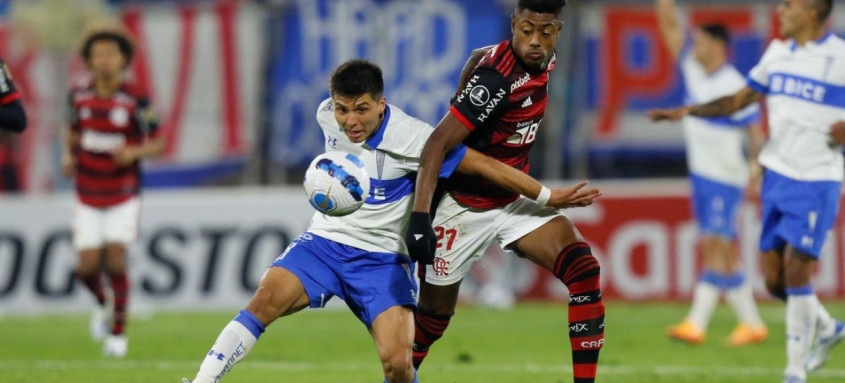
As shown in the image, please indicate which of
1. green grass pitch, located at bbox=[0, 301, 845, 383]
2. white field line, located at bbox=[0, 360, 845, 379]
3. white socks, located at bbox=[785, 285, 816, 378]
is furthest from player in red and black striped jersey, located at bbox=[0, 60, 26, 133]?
white socks, located at bbox=[785, 285, 816, 378]

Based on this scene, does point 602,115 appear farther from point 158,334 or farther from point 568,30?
point 158,334

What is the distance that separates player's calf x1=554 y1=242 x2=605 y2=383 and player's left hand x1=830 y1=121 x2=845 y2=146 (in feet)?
7.28

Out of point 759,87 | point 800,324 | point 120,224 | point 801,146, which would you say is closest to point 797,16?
point 759,87

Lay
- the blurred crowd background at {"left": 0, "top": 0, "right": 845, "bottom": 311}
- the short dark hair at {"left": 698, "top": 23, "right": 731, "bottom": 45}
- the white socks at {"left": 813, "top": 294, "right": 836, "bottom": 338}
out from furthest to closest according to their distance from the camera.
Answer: the blurred crowd background at {"left": 0, "top": 0, "right": 845, "bottom": 311} < the short dark hair at {"left": 698, "top": 23, "right": 731, "bottom": 45} < the white socks at {"left": 813, "top": 294, "right": 836, "bottom": 338}

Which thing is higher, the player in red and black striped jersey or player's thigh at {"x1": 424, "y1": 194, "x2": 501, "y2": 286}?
the player in red and black striped jersey

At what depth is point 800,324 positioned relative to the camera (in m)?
8.61

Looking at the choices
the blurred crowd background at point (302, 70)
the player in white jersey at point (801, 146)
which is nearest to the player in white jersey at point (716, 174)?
the player in white jersey at point (801, 146)

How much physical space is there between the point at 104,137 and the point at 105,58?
2.35 feet

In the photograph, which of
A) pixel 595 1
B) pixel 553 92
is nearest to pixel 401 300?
pixel 553 92

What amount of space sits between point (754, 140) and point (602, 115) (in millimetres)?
4687

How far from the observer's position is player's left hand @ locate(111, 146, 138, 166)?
37.8ft

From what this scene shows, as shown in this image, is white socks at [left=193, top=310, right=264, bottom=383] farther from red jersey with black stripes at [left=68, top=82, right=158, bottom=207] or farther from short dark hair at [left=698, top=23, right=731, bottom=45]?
short dark hair at [left=698, top=23, right=731, bottom=45]

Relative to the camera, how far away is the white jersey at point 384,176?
7297 millimetres

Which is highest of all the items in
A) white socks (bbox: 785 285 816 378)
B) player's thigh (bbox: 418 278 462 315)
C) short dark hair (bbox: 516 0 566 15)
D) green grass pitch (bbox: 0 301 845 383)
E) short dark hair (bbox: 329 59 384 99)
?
short dark hair (bbox: 516 0 566 15)
